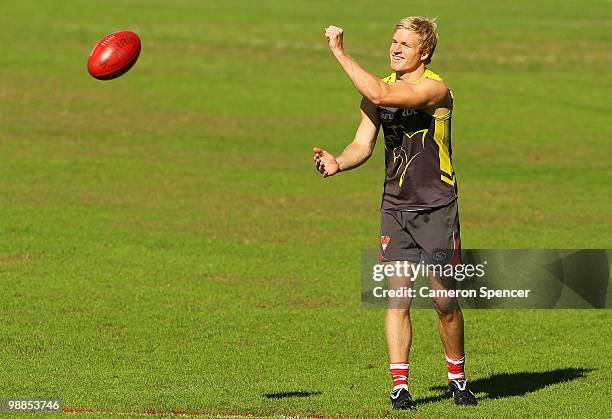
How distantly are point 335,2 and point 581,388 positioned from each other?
1861 inches

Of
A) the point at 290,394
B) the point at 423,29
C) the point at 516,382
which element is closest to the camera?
the point at 423,29

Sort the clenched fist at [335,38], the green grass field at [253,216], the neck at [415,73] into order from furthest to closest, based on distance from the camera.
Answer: the green grass field at [253,216] → the neck at [415,73] → the clenched fist at [335,38]

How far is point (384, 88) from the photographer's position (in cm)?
1008

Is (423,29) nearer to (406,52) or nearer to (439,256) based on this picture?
(406,52)

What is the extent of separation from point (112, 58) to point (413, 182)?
413 centimetres

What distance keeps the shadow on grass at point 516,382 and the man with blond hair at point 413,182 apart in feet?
2.11

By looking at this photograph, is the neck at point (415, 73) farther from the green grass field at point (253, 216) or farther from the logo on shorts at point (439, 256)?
the green grass field at point (253, 216)

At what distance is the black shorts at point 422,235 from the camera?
34.7 feet

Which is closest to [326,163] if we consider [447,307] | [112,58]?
[447,307]

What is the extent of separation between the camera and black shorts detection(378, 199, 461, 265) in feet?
34.7

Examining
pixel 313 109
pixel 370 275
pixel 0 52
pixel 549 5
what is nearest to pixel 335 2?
pixel 549 5

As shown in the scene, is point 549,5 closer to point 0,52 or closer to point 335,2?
point 335,2

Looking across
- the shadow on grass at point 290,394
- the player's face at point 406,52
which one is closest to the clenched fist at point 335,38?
the player's face at point 406,52

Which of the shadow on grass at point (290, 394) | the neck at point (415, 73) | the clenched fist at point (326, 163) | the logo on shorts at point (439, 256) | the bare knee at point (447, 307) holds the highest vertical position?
the neck at point (415, 73)
